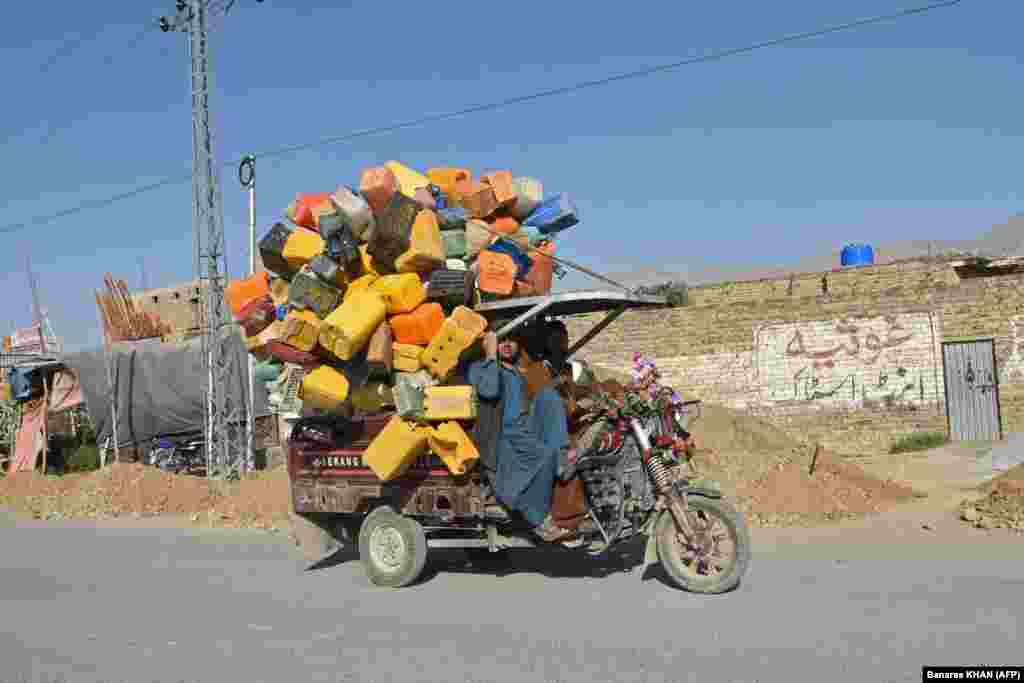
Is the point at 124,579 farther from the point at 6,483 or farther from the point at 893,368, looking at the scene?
the point at 893,368

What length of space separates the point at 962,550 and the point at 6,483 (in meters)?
18.9

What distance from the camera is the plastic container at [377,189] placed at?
30.2 feet

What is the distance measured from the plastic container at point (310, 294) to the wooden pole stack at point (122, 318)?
24553 millimetres

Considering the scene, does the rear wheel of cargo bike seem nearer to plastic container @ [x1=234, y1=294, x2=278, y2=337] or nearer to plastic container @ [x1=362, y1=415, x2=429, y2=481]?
plastic container @ [x1=362, y1=415, x2=429, y2=481]

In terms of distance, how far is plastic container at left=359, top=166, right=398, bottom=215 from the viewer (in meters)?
9.20

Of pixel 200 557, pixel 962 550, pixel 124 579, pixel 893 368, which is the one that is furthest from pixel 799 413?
pixel 124 579

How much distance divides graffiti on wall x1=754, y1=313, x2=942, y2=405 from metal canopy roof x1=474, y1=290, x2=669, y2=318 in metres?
12.5

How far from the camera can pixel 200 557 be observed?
11.7 metres

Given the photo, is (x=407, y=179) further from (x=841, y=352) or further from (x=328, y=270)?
(x=841, y=352)

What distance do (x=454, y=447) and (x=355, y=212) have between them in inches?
87.9

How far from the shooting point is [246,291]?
402 inches

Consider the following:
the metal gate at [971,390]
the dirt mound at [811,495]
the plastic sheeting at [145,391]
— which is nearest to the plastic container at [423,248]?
the dirt mound at [811,495]

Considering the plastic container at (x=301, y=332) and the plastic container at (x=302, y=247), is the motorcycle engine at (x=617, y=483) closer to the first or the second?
the plastic container at (x=301, y=332)

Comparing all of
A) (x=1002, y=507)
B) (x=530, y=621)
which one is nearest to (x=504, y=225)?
(x=530, y=621)
